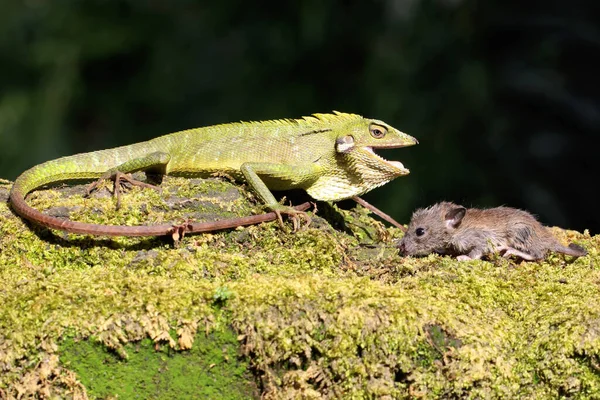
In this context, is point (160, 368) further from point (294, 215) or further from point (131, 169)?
point (131, 169)

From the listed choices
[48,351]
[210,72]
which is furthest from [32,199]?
[210,72]

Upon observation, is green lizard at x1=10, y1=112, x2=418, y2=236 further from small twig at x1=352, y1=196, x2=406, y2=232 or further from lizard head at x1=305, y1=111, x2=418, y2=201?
small twig at x1=352, y1=196, x2=406, y2=232

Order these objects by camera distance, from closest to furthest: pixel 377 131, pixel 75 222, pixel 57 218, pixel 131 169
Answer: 1. pixel 75 222
2. pixel 57 218
3. pixel 131 169
4. pixel 377 131

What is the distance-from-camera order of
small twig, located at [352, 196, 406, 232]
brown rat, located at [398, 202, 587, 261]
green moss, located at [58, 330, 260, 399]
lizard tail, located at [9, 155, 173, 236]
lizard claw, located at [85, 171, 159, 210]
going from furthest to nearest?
small twig, located at [352, 196, 406, 232] < brown rat, located at [398, 202, 587, 261] < lizard claw, located at [85, 171, 159, 210] < lizard tail, located at [9, 155, 173, 236] < green moss, located at [58, 330, 260, 399]

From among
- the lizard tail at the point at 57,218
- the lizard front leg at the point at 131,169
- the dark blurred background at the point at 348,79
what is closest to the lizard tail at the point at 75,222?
the lizard tail at the point at 57,218

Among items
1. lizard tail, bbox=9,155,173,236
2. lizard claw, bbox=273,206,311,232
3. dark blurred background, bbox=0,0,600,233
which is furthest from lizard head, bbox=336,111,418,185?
dark blurred background, bbox=0,0,600,233

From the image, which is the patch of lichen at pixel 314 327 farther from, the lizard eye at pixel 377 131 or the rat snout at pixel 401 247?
the lizard eye at pixel 377 131

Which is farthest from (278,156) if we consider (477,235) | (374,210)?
(477,235)
